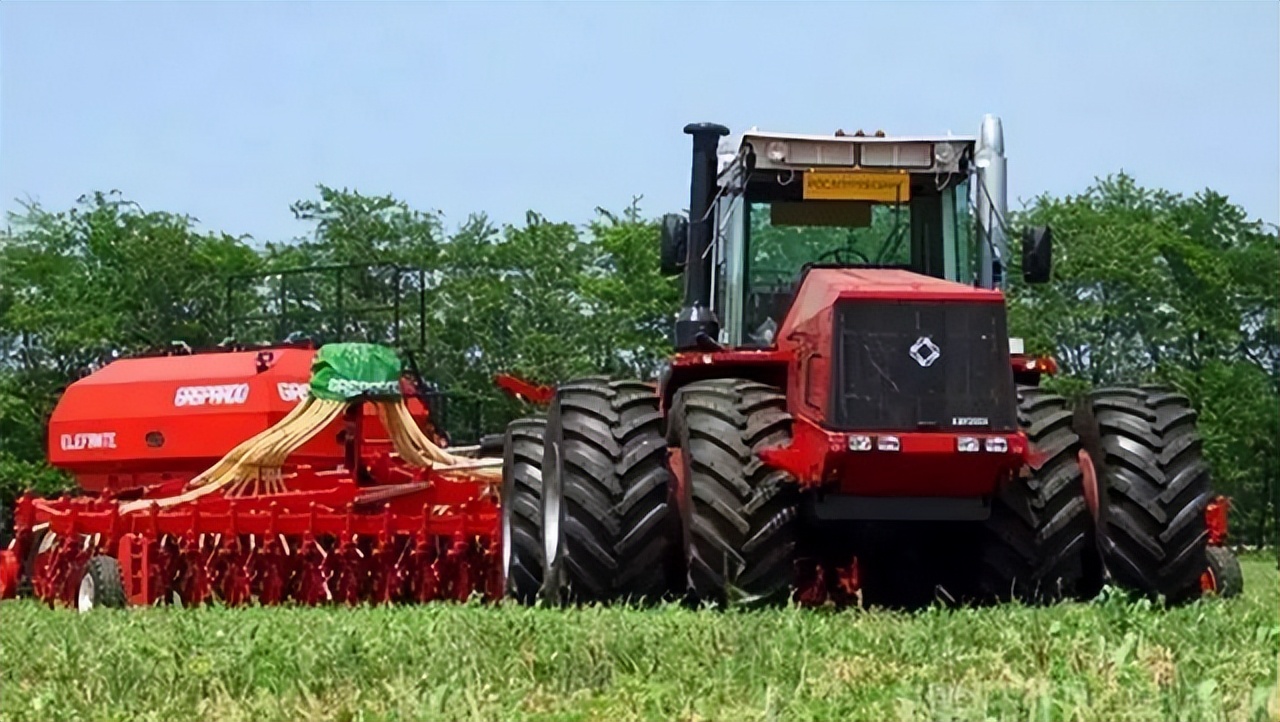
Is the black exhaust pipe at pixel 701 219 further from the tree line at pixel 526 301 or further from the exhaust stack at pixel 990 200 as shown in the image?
the tree line at pixel 526 301

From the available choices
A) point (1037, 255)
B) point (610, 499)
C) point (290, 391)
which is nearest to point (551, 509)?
point (610, 499)

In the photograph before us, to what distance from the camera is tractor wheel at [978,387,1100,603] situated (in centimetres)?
949

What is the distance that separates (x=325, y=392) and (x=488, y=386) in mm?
25415

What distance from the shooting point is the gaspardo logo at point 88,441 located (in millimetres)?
19047

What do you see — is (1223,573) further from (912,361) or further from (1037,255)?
(912,361)

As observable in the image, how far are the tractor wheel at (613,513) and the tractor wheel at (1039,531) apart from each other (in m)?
1.63

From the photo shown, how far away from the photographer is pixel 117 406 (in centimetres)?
1906

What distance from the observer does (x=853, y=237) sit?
35.5 feet

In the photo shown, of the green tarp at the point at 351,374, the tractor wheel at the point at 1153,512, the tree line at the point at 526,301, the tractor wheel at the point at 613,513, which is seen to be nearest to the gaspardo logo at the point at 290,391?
the green tarp at the point at 351,374

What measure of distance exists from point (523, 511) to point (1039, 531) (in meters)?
2.83

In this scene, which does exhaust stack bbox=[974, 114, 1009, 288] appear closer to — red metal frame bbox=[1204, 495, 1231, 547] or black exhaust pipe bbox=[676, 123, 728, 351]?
black exhaust pipe bbox=[676, 123, 728, 351]

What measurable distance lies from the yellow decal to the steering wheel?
0.98 feet

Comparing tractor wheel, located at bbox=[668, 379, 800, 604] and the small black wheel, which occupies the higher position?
tractor wheel, located at bbox=[668, 379, 800, 604]

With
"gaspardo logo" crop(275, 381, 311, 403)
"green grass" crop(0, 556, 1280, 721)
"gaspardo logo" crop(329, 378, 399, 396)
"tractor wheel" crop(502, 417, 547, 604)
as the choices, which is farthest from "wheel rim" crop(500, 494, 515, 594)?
"gaspardo logo" crop(275, 381, 311, 403)
